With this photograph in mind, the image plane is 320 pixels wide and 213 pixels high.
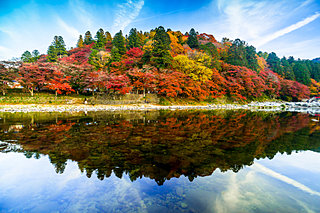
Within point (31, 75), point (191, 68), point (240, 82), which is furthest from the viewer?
point (240, 82)

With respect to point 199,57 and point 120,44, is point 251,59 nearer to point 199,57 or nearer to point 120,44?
point 199,57

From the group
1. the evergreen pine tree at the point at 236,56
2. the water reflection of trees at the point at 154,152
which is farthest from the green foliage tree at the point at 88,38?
the water reflection of trees at the point at 154,152

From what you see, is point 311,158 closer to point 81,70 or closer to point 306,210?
point 306,210

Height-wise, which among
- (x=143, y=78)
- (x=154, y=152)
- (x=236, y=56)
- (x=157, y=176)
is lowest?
(x=157, y=176)

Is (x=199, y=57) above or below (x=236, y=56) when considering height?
below

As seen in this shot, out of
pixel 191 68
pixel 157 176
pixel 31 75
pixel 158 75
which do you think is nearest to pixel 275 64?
pixel 191 68

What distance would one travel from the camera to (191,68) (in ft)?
92.2

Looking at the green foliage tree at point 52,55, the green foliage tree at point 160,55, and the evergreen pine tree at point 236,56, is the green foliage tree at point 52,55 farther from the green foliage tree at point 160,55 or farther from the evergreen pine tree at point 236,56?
the evergreen pine tree at point 236,56

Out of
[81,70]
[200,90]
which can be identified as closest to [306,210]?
[200,90]

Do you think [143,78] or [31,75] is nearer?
[31,75]

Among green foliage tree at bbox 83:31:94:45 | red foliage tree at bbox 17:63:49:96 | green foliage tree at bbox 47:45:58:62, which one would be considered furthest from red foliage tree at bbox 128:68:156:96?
green foliage tree at bbox 83:31:94:45

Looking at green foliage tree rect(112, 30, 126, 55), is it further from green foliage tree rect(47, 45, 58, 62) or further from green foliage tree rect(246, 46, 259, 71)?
green foliage tree rect(246, 46, 259, 71)

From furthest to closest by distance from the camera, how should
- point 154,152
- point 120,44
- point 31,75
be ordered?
1. point 120,44
2. point 31,75
3. point 154,152

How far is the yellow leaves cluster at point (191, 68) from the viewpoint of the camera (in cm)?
2772
